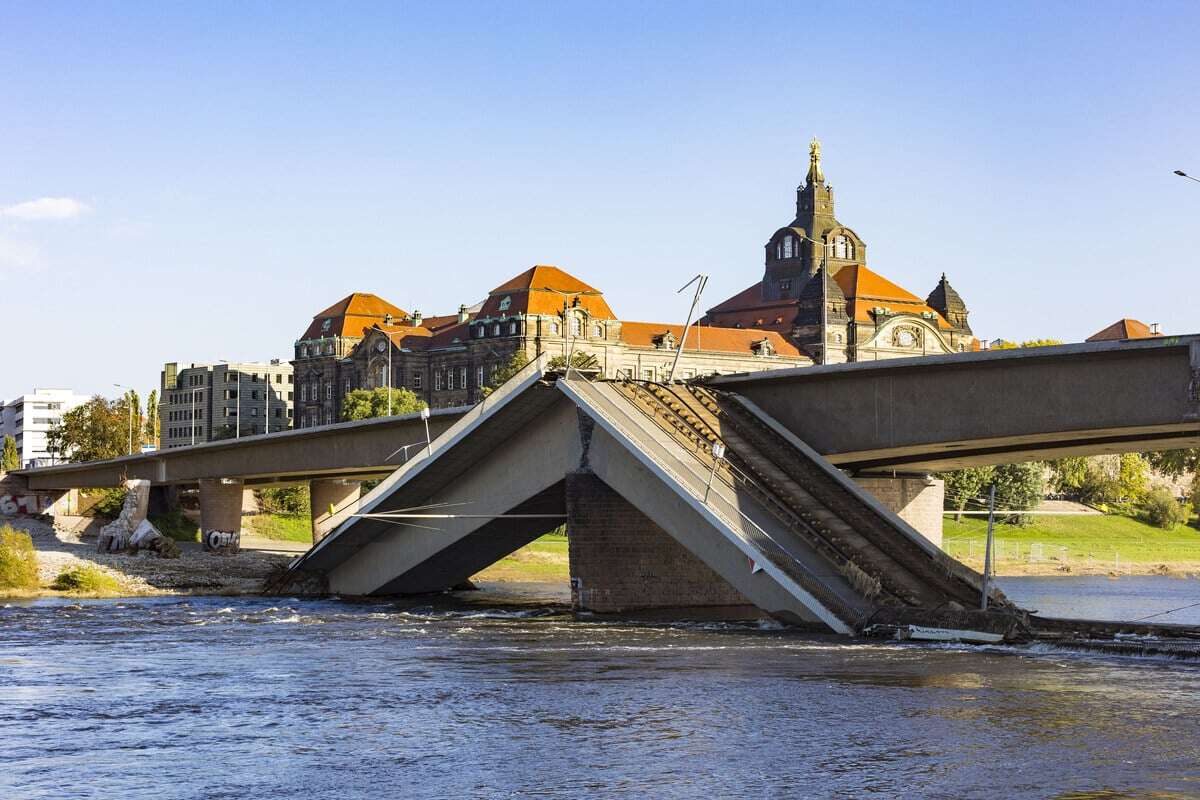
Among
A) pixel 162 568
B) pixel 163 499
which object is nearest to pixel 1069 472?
pixel 163 499

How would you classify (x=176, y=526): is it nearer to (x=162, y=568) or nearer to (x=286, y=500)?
(x=286, y=500)

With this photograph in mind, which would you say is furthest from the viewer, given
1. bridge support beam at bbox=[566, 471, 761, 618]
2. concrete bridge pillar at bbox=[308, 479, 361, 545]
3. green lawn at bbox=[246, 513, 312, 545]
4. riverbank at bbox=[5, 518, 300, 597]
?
green lawn at bbox=[246, 513, 312, 545]

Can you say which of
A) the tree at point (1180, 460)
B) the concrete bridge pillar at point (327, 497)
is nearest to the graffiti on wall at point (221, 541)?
the concrete bridge pillar at point (327, 497)

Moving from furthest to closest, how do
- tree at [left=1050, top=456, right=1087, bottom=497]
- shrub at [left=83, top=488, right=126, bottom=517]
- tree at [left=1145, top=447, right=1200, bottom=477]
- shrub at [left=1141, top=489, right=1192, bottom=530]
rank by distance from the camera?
tree at [left=1050, top=456, right=1087, bottom=497], shrub at [left=1141, top=489, right=1192, bottom=530], tree at [left=1145, top=447, right=1200, bottom=477], shrub at [left=83, top=488, right=126, bottom=517]

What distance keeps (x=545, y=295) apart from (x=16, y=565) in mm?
131751

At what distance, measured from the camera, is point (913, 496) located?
64938 millimetres

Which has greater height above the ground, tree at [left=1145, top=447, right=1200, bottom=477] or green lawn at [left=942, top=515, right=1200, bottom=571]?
tree at [left=1145, top=447, right=1200, bottom=477]

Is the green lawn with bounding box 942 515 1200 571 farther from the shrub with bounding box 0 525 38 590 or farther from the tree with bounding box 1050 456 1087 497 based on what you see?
the shrub with bounding box 0 525 38 590

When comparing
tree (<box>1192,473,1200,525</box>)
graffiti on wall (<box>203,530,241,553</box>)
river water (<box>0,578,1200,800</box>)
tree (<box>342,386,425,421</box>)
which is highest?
tree (<box>342,386,425,421</box>)

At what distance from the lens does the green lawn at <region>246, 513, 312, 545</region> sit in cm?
10661

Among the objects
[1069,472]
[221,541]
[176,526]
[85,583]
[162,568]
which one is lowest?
[85,583]

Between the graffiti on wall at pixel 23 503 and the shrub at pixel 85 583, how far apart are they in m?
48.2

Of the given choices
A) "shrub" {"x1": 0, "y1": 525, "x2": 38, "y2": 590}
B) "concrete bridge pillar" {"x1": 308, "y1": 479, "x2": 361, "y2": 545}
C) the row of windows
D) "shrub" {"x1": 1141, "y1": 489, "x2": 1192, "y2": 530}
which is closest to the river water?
"shrub" {"x1": 0, "y1": 525, "x2": 38, "y2": 590}

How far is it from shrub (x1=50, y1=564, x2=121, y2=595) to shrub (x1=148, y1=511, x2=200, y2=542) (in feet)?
111
